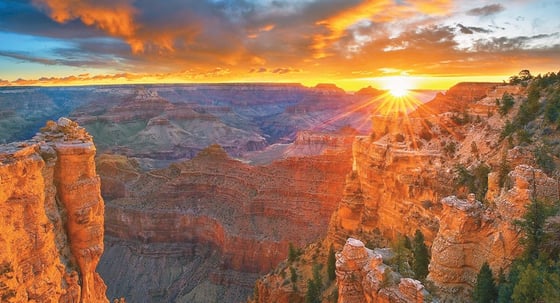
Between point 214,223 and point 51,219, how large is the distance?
3584 centimetres

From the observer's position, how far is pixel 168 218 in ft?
173

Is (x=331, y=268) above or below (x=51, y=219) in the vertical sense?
below

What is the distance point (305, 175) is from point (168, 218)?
18491mm

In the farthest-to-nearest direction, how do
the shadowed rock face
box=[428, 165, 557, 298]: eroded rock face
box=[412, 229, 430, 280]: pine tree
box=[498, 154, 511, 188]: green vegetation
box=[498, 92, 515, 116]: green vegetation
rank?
the shadowed rock face → box=[498, 92, 515, 116]: green vegetation → box=[412, 229, 430, 280]: pine tree → box=[498, 154, 511, 188]: green vegetation → box=[428, 165, 557, 298]: eroded rock face

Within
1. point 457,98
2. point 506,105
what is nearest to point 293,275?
point 506,105

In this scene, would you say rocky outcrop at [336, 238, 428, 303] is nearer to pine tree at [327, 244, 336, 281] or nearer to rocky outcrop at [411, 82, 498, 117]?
pine tree at [327, 244, 336, 281]

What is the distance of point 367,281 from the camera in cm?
1237

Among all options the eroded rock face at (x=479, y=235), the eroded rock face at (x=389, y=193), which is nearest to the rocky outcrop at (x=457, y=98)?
the eroded rock face at (x=389, y=193)

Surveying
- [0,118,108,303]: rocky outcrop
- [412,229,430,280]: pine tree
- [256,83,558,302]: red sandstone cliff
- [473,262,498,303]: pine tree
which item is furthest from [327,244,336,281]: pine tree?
[473,262,498,303]: pine tree

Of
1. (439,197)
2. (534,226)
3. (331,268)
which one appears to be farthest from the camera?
(331,268)

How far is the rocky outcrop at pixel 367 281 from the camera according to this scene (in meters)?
11.3

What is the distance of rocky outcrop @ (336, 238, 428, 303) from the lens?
11.3 meters

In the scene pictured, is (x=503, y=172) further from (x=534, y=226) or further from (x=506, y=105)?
(x=506, y=105)

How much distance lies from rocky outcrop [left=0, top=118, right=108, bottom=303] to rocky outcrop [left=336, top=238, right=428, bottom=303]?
33.3ft
